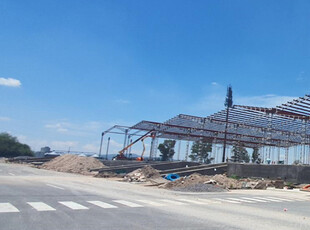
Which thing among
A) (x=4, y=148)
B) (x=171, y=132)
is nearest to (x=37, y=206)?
(x=171, y=132)

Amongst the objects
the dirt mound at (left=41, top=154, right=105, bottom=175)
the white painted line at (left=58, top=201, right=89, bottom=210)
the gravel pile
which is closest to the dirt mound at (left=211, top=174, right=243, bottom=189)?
the gravel pile

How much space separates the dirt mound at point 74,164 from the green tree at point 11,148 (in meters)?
41.1

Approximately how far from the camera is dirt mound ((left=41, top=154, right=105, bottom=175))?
43.2m

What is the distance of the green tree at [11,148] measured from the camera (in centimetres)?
8488

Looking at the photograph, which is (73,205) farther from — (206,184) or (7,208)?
(206,184)

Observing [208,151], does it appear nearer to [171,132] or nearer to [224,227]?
[171,132]

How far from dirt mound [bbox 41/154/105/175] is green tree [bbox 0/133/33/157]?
4107 cm

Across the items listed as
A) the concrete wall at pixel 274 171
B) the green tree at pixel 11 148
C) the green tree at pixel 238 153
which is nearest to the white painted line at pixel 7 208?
the concrete wall at pixel 274 171

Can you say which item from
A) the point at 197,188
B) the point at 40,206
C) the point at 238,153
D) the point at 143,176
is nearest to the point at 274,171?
the point at 197,188

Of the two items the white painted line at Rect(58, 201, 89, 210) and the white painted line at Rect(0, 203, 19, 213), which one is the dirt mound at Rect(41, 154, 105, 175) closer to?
the white painted line at Rect(58, 201, 89, 210)

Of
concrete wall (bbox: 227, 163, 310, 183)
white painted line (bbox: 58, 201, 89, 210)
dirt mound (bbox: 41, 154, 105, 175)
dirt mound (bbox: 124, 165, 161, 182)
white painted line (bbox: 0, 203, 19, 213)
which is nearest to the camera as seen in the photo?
white painted line (bbox: 0, 203, 19, 213)

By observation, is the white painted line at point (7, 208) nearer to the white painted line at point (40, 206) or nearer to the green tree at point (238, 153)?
the white painted line at point (40, 206)

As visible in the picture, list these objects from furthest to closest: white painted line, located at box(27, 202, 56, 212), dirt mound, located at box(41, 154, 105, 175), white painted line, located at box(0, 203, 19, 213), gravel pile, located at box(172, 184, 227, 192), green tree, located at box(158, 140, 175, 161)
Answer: green tree, located at box(158, 140, 175, 161) → dirt mound, located at box(41, 154, 105, 175) → gravel pile, located at box(172, 184, 227, 192) → white painted line, located at box(27, 202, 56, 212) → white painted line, located at box(0, 203, 19, 213)

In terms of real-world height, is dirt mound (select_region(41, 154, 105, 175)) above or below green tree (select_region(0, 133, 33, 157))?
below
